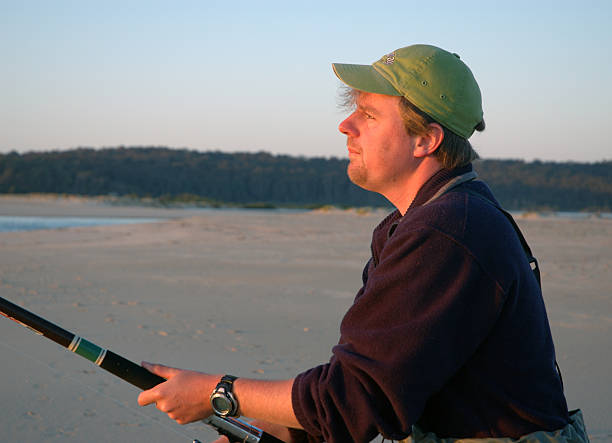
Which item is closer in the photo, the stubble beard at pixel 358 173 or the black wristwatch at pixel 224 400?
the black wristwatch at pixel 224 400

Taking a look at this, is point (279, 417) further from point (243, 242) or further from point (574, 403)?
point (243, 242)

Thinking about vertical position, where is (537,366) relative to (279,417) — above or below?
above

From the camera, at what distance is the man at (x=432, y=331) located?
4.61 feet

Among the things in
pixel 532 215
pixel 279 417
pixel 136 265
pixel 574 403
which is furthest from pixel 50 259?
pixel 532 215

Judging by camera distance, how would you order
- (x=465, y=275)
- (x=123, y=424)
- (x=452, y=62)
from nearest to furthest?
(x=465, y=275)
(x=452, y=62)
(x=123, y=424)

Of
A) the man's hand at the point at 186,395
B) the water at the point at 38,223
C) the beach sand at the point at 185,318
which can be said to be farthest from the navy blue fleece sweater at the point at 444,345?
the water at the point at 38,223

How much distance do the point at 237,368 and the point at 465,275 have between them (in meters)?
3.36

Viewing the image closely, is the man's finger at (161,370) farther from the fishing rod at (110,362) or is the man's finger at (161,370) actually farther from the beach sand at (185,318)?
the beach sand at (185,318)

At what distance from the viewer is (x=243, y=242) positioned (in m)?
14.2

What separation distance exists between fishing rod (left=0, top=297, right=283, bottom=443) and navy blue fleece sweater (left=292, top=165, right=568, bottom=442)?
12.3 inches

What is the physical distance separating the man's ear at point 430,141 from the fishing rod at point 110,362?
85 centimetres

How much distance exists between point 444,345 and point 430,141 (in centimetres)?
55

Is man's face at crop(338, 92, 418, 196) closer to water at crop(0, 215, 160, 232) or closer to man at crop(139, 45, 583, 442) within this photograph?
man at crop(139, 45, 583, 442)

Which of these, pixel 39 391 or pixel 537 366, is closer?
pixel 537 366
